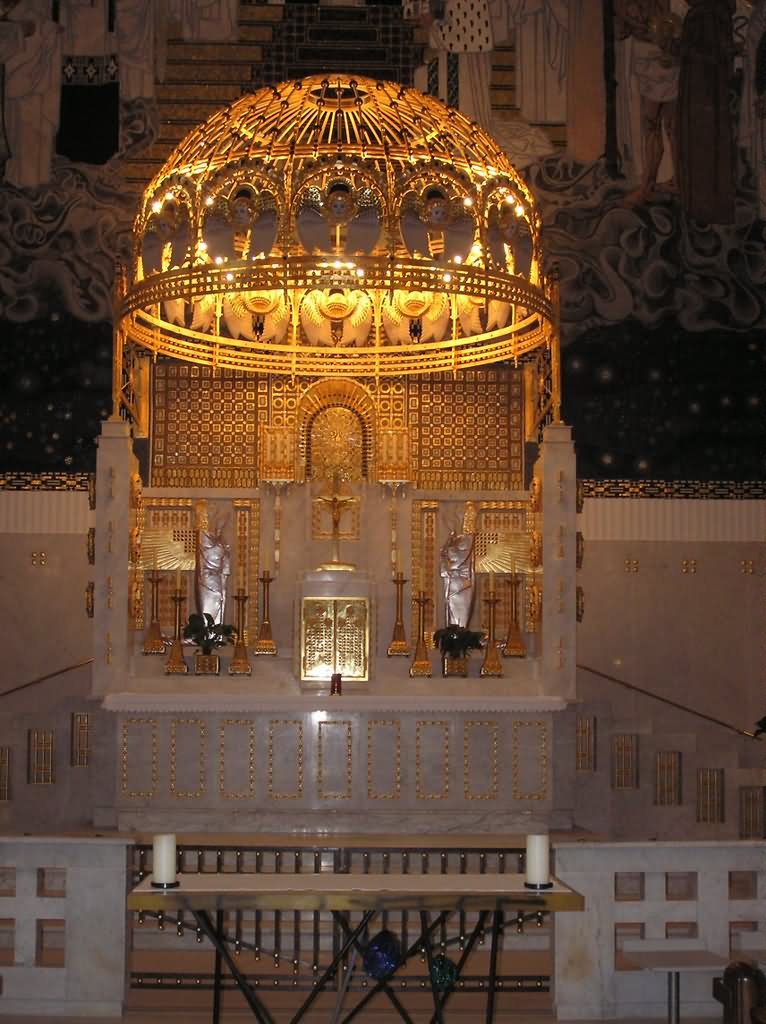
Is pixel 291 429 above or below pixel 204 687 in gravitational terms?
above

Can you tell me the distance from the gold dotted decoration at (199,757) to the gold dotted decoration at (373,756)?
1586 millimetres

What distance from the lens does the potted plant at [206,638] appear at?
14570 millimetres

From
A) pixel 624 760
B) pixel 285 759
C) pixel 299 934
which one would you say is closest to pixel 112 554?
pixel 285 759

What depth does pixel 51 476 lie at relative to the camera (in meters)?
17.4

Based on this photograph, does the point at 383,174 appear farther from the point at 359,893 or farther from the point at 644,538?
the point at 359,893

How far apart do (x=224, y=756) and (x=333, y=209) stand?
5286 millimetres

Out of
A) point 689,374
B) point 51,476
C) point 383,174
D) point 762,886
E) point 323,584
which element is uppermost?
point 383,174

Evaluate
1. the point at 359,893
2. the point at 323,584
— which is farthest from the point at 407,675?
the point at 359,893

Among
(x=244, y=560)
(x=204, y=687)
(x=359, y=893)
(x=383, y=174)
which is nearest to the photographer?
(x=359, y=893)

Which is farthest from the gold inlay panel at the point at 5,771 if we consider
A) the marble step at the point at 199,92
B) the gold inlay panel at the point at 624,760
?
the marble step at the point at 199,92

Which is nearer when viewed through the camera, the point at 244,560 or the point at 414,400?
the point at 244,560

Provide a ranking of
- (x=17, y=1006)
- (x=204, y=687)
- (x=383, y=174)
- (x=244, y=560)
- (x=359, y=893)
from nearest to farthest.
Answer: (x=359, y=893) → (x=17, y=1006) → (x=383, y=174) → (x=204, y=687) → (x=244, y=560)

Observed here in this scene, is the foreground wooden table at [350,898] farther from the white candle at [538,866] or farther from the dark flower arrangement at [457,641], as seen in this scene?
the dark flower arrangement at [457,641]

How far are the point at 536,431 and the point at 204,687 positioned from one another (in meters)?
4.95
